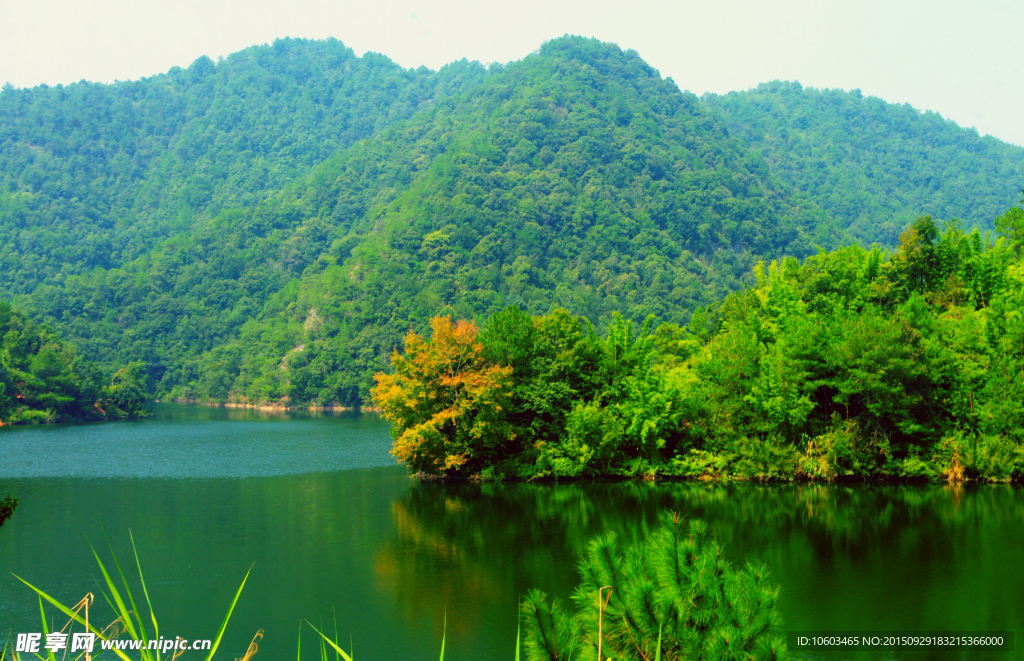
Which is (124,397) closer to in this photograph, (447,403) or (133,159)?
(447,403)

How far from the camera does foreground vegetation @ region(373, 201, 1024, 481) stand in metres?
32.6

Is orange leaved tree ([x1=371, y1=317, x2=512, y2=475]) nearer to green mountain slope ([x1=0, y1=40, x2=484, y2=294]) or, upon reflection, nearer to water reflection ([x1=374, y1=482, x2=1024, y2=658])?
water reflection ([x1=374, y1=482, x2=1024, y2=658])

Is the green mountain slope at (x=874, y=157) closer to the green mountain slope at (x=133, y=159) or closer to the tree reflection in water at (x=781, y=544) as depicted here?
the green mountain slope at (x=133, y=159)

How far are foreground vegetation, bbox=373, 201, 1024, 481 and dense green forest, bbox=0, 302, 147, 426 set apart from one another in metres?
39.6

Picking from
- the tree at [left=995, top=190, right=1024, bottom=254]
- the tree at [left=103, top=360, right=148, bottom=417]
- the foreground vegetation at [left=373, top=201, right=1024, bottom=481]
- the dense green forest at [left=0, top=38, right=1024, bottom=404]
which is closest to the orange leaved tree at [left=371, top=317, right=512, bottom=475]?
the foreground vegetation at [left=373, top=201, right=1024, bottom=481]

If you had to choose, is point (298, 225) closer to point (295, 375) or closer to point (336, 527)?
point (295, 375)

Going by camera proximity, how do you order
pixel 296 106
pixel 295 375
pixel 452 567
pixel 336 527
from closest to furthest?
pixel 452 567
pixel 336 527
pixel 295 375
pixel 296 106

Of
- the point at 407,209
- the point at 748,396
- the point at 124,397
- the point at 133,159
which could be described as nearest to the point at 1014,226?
the point at 748,396

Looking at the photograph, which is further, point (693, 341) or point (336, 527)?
point (693, 341)

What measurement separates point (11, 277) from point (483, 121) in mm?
80267

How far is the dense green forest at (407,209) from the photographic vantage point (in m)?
102

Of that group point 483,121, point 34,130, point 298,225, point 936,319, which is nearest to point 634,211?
point 483,121

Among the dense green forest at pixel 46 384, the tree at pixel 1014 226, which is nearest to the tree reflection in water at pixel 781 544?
the tree at pixel 1014 226

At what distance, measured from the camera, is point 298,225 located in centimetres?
13800
